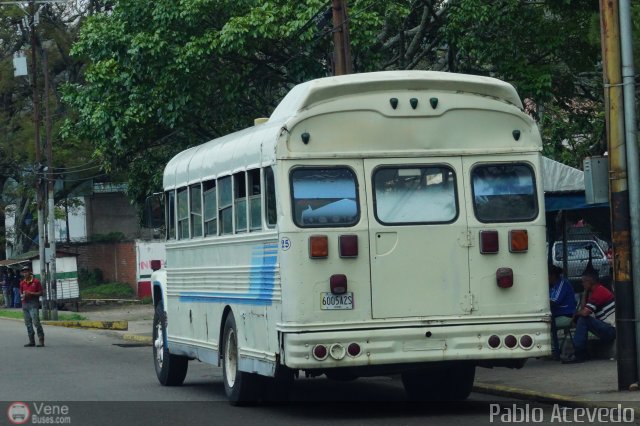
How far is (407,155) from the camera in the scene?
39.6 feet

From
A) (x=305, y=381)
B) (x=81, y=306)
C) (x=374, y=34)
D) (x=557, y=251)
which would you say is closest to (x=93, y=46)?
(x=374, y=34)

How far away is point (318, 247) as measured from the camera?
462 inches

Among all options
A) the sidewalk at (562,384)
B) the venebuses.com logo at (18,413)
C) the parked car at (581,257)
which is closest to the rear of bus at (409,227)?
the sidewalk at (562,384)

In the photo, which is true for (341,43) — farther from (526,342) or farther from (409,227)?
(526,342)

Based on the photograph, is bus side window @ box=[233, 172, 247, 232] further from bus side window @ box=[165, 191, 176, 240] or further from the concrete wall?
the concrete wall

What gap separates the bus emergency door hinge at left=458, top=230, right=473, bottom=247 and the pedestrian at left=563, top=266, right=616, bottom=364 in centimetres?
506

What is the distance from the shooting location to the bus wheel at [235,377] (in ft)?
43.7

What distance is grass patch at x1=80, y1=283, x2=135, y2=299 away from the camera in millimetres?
53125

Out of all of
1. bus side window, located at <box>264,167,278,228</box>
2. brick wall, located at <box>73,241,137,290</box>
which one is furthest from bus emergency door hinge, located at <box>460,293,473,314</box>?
brick wall, located at <box>73,241,137,290</box>

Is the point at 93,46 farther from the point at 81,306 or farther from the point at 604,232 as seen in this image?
the point at 81,306

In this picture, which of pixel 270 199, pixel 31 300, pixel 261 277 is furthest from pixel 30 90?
pixel 270 199

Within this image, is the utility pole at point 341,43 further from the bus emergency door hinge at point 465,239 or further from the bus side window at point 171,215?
the bus emergency door hinge at point 465,239

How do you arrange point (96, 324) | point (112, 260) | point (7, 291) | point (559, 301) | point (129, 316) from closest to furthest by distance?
point (559, 301), point (96, 324), point (129, 316), point (7, 291), point (112, 260)

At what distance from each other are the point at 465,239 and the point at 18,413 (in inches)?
204
